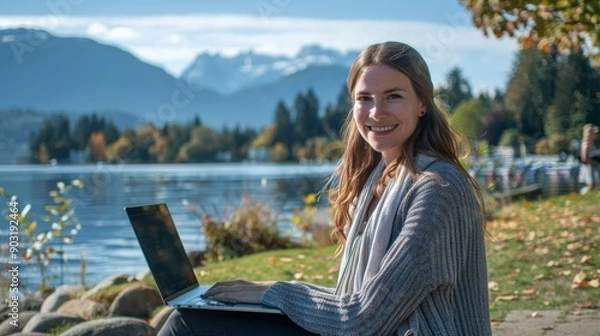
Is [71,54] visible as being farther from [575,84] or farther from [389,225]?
[389,225]

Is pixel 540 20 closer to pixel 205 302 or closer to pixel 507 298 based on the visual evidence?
pixel 507 298

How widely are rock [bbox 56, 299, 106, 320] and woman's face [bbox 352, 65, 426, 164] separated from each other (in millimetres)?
4140

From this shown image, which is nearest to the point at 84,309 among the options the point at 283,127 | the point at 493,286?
the point at 493,286

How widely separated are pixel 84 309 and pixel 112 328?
5.12 feet

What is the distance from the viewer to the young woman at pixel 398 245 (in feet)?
7.22

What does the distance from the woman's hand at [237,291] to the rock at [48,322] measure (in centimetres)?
329

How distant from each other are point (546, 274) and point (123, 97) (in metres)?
49.5

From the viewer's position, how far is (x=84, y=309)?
6.21 m

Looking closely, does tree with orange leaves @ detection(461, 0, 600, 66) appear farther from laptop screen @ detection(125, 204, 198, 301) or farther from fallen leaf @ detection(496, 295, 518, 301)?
laptop screen @ detection(125, 204, 198, 301)

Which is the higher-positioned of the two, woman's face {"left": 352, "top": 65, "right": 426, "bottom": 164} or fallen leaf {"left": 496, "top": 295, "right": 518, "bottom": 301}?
woman's face {"left": 352, "top": 65, "right": 426, "bottom": 164}

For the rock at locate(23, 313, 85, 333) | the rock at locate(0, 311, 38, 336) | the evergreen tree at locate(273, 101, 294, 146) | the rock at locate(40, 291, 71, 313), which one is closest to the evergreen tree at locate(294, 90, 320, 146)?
the evergreen tree at locate(273, 101, 294, 146)

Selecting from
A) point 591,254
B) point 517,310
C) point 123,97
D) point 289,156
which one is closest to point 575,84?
point 591,254

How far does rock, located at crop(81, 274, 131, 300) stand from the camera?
6.73m

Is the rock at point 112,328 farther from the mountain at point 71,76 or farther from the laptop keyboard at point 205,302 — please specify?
the mountain at point 71,76
